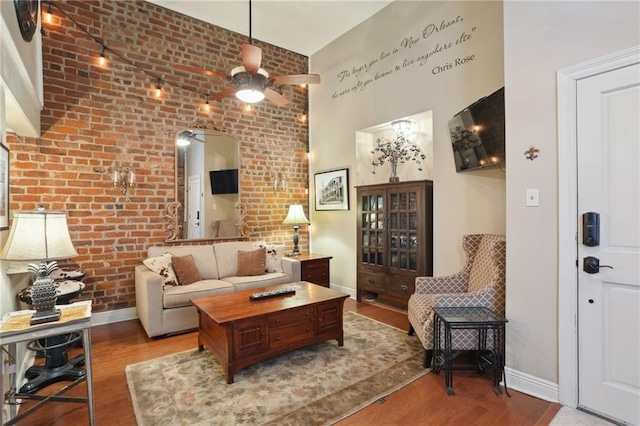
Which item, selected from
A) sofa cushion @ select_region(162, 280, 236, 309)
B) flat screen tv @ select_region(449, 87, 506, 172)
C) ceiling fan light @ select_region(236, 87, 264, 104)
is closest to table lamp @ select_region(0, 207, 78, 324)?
sofa cushion @ select_region(162, 280, 236, 309)

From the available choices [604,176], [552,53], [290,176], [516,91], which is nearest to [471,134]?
[516,91]

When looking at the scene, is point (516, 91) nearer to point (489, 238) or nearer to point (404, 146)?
point (489, 238)

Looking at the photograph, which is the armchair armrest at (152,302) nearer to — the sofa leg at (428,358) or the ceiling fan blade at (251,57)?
the ceiling fan blade at (251,57)

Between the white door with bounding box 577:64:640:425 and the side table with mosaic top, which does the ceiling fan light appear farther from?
the white door with bounding box 577:64:640:425

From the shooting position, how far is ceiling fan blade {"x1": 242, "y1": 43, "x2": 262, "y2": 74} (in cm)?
247

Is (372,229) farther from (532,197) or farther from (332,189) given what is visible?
(532,197)

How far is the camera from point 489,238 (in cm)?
289

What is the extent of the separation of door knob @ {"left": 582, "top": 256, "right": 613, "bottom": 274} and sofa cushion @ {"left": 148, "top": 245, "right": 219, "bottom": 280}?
3671 mm

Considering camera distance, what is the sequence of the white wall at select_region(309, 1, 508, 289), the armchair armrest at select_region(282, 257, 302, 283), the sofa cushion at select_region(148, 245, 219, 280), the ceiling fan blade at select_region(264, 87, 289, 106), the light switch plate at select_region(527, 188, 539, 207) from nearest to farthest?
1. the light switch plate at select_region(527, 188, 539, 207)
2. the ceiling fan blade at select_region(264, 87, 289, 106)
3. the white wall at select_region(309, 1, 508, 289)
4. the sofa cushion at select_region(148, 245, 219, 280)
5. the armchair armrest at select_region(282, 257, 302, 283)

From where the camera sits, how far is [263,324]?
2555 mm

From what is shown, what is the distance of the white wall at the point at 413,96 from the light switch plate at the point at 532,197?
0.87 metres

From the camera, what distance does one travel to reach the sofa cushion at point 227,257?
4.16 metres

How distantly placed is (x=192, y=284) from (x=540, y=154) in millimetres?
3540

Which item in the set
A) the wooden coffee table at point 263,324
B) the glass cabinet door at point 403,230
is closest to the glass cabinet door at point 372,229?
the glass cabinet door at point 403,230
